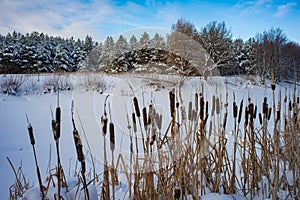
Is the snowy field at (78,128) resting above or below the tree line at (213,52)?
below

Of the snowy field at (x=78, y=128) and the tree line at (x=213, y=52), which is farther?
the tree line at (x=213, y=52)

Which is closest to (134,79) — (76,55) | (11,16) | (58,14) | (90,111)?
(90,111)

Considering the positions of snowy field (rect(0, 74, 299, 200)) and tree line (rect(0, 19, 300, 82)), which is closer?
snowy field (rect(0, 74, 299, 200))

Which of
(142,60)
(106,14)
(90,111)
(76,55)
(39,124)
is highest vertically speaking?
(76,55)

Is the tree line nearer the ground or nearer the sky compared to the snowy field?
nearer the sky

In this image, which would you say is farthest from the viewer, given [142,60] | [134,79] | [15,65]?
[15,65]

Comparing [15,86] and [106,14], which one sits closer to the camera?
[106,14]

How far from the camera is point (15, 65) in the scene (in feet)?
48.7

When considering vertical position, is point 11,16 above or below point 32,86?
above

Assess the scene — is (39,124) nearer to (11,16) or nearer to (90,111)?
(90,111)

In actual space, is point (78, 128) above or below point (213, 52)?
below

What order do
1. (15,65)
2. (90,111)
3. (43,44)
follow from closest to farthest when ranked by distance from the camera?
Result: (90,111)
(15,65)
(43,44)

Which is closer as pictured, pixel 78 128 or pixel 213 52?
pixel 78 128

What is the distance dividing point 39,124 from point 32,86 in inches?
125
